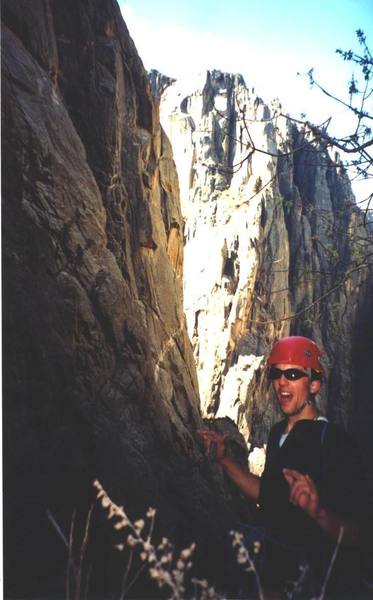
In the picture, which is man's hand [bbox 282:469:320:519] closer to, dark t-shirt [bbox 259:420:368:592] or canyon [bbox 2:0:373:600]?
dark t-shirt [bbox 259:420:368:592]

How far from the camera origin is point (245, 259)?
35.7 metres

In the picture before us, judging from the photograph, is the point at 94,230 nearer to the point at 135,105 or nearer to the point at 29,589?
the point at 29,589

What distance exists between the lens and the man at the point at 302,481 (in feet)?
9.21

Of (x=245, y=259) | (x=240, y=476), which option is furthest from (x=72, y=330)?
(x=245, y=259)

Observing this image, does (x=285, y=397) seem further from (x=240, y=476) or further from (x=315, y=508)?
(x=315, y=508)

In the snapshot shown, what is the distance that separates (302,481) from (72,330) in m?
3.27

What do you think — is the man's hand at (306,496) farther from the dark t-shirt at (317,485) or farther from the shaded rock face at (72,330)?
the shaded rock face at (72,330)

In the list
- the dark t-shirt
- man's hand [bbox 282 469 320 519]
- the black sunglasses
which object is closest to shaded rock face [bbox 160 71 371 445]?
the black sunglasses

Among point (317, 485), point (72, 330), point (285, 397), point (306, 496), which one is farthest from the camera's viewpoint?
point (72, 330)

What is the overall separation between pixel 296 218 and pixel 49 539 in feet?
124

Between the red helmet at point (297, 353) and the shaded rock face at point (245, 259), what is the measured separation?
88.2ft

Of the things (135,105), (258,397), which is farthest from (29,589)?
(258,397)

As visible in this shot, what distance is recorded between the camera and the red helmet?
3.47m

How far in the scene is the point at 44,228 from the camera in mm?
5352
